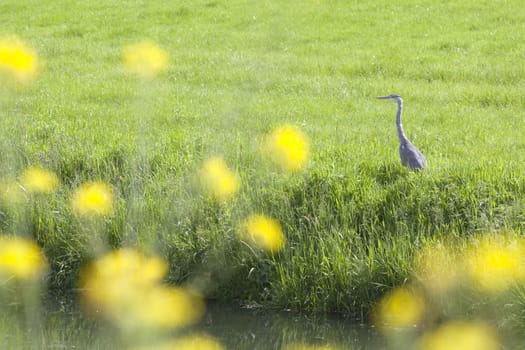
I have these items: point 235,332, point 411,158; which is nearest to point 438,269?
point 411,158

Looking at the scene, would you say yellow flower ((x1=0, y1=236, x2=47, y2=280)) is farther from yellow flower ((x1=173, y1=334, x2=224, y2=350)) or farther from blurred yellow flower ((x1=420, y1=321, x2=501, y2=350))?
blurred yellow flower ((x1=420, y1=321, x2=501, y2=350))

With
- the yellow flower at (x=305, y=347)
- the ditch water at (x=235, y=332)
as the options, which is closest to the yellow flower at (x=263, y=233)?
the ditch water at (x=235, y=332)

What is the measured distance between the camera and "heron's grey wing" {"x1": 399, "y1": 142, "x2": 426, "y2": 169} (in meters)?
7.14

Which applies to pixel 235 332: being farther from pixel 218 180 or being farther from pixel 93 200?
pixel 93 200

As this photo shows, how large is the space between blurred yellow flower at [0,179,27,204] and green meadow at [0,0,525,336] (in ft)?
0.25

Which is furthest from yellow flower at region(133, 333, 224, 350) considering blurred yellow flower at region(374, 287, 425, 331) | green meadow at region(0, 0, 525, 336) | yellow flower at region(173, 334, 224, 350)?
blurred yellow flower at region(374, 287, 425, 331)

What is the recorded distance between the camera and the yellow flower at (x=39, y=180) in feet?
24.8

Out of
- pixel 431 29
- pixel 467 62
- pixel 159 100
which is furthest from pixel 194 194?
pixel 431 29

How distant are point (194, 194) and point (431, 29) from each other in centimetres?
904

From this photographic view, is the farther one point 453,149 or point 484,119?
point 484,119

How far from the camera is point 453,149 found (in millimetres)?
8555

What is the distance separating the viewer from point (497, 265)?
5.86 meters

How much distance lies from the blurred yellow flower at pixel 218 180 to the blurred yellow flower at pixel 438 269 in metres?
1.71

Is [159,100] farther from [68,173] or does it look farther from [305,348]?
[305,348]
